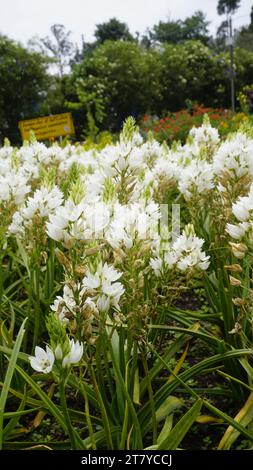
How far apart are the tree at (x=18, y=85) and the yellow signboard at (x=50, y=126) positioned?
1601 cm

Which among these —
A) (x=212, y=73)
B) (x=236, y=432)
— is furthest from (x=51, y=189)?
(x=212, y=73)

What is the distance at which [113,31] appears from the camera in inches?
2378

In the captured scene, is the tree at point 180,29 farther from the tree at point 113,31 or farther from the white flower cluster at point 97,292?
the white flower cluster at point 97,292

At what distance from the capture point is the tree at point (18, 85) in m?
23.3

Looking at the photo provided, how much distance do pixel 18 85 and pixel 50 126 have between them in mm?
17383

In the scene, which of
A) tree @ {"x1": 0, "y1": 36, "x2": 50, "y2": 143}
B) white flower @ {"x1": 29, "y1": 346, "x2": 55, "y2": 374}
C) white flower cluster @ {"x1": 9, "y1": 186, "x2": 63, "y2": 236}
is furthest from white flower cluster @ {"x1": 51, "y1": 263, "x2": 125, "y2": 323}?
tree @ {"x1": 0, "y1": 36, "x2": 50, "y2": 143}

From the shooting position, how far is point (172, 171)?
10.2ft

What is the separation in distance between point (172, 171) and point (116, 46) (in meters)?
24.0

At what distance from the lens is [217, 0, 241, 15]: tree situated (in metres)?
58.2

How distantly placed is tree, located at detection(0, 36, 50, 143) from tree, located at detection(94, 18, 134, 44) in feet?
127

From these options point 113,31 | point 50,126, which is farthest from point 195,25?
point 50,126

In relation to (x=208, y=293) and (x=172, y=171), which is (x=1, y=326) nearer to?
(x=208, y=293)

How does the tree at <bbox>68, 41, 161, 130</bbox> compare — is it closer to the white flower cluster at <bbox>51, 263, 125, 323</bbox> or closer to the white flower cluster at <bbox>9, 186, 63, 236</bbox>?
the white flower cluster at <bbox>9, 186, 63, 236</bbox>

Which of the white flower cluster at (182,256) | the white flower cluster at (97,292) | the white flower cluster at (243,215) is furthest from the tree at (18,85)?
the white flower cluster at (97,292)
